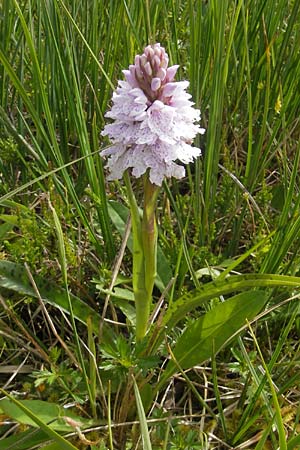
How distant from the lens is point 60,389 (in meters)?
0.91

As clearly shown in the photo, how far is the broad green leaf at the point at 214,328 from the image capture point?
2.70 ft

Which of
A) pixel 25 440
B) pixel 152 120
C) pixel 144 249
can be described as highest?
pixel 152 120

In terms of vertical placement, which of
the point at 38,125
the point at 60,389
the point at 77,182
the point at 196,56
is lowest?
the point at 60,389

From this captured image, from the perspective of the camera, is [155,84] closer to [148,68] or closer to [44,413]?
[148,68]

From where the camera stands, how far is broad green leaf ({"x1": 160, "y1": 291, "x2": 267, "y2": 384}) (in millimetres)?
823

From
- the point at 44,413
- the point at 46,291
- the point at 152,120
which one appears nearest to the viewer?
the point at 152,120

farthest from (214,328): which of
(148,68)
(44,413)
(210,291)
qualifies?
(148,68)

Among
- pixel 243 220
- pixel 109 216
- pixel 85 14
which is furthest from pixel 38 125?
pixel 243 220

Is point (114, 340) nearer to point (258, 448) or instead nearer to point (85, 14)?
point (258, 448)

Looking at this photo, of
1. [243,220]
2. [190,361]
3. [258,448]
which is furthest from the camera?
[243,220]

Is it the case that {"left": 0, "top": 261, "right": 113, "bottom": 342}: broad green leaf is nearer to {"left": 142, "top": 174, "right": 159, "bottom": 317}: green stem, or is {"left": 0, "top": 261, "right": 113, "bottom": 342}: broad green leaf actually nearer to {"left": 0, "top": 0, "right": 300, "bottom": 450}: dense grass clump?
{"left": 0, "top": 0, "right": 300, "bottom": 450}: dense grass clump

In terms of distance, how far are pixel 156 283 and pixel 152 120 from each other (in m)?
0.37

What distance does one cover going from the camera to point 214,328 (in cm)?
85

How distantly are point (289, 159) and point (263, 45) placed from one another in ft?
0.83
